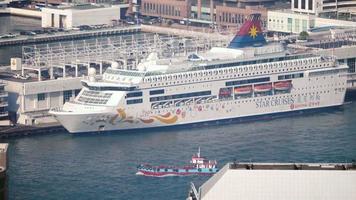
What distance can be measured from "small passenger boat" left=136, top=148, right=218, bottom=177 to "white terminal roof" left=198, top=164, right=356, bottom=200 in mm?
16285

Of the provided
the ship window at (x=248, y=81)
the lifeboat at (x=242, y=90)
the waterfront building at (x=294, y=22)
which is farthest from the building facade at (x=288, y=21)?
the lifeboat at (x=242, y=90)

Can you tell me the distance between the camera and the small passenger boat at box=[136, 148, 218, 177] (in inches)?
1913

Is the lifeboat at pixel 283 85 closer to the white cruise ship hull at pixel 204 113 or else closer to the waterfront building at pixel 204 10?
the white cruise ship hull at pixel 204 113

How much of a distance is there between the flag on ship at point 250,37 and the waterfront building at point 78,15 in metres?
17.8

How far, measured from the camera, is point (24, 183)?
1877 inches

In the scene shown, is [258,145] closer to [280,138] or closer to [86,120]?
[280,138]

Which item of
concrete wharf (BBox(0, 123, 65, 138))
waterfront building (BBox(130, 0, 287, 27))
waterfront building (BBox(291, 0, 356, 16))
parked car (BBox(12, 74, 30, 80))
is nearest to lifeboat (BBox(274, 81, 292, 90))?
concrete wharf (BBox(0, 123, 65, 138))

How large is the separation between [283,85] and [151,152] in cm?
968

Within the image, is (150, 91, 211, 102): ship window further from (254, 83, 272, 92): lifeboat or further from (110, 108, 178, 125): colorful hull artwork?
(254, 83, 272, 92): lifeboat

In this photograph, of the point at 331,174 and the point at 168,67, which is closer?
the point at 331,174

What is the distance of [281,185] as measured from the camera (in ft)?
105

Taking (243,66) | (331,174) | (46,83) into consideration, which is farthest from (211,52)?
(331,174)

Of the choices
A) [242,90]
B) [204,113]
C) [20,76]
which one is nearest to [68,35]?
[20,76]

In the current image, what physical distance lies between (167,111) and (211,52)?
4201 millimetres
